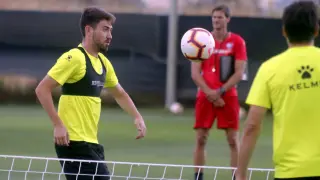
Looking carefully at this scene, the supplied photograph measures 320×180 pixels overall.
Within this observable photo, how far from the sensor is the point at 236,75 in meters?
9.35

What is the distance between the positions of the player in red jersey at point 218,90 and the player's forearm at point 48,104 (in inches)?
131

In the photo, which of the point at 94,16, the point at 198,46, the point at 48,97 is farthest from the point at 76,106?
the point at 198,46

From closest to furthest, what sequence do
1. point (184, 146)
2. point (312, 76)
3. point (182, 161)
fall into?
1. point (312, 76)
2. point (182, 161)
3. point (184, 146)

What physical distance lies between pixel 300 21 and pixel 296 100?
0.43 m

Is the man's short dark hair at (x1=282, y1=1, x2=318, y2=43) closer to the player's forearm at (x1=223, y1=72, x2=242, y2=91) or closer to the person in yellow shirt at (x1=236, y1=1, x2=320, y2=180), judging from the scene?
the person in yellow shirt at (x1=236, y1=1, x2=320, y2=180)

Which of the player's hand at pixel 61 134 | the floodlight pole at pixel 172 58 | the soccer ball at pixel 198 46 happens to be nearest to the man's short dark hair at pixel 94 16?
the player's hand at pixel 61 134

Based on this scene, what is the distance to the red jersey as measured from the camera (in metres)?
9.34

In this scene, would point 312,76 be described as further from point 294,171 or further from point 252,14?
point 252,14

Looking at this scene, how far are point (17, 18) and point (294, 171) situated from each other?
48.8 feet

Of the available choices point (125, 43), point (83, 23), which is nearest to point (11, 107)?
point (125, 43)

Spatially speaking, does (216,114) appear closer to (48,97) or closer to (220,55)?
(220,55)

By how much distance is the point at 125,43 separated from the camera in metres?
18.3

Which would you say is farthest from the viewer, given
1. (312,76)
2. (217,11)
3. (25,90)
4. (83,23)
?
(25,90)

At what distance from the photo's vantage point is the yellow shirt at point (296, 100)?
4.55m
